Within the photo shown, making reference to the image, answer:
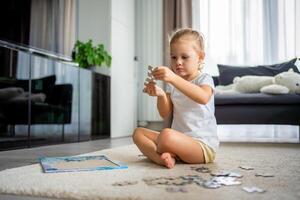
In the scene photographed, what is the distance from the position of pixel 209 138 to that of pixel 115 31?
2674 millimetres

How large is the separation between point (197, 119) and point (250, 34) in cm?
327

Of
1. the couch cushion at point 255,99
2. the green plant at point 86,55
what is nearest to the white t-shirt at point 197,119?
the couch cushion at point 255,99

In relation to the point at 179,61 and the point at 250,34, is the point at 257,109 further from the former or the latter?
the point at 250,34

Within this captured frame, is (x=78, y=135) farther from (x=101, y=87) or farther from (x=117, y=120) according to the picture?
(x=117, y=120)

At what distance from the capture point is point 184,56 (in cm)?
132

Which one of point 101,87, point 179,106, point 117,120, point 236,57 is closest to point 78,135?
point 101,87

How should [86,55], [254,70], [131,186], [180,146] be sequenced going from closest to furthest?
[131,186], [180,146], [86,55], [254,70]

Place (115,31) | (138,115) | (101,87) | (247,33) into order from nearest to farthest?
(101,87) → (115,31) → (247,33) → (138,115)

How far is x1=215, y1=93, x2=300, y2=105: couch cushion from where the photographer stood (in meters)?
2.65

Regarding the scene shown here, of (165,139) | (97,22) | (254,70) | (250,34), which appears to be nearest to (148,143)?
(165,139)

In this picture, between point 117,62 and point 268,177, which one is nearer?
point 268,177

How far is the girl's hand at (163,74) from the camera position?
1.12 metres

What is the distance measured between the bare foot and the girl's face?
13.9 inches

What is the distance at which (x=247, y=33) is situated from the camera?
13.9 ft
